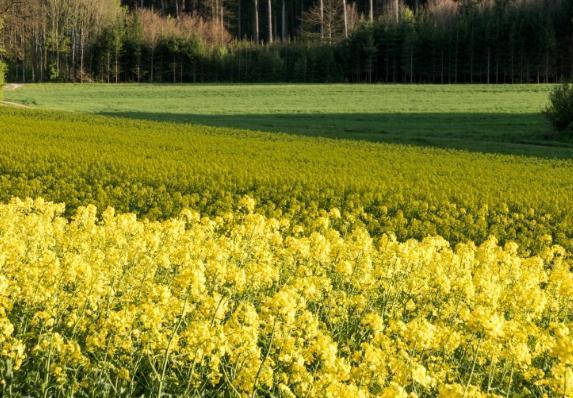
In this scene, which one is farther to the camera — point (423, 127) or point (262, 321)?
point (423, 127)

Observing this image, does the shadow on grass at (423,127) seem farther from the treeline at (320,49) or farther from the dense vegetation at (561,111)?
the treeline at (320,49)

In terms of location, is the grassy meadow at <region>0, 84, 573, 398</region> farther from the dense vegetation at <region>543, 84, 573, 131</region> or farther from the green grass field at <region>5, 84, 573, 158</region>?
the dense vegetation at <region>543, 84, 573, 131</region>

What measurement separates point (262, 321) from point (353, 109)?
142 feet

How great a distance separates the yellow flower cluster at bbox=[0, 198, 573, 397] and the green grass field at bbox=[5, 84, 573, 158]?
2109cm

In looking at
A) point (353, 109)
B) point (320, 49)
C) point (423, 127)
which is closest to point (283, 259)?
point (423, 127)

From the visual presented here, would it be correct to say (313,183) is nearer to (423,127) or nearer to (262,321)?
(262,321)

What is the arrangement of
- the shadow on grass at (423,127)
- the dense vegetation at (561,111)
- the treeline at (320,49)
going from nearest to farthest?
the shadow on grass at (423,127) < the dense vegetation at (561,111) < the treeline at (320,49)

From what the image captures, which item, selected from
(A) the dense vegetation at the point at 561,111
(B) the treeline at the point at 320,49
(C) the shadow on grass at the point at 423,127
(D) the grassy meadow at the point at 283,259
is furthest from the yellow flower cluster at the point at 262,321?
(B) the treeline at the point at 320,49

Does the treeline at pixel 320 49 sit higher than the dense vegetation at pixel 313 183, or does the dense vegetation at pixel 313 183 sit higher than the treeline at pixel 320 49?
the treeline at pixel 320 49

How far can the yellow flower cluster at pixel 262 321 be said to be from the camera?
14.0 ft

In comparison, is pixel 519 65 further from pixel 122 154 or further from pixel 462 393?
pixel 462 393

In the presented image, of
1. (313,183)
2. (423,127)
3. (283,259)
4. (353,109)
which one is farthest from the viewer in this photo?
(353,109)

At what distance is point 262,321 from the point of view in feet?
14.7

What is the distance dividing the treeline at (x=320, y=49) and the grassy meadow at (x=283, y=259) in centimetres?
3459
